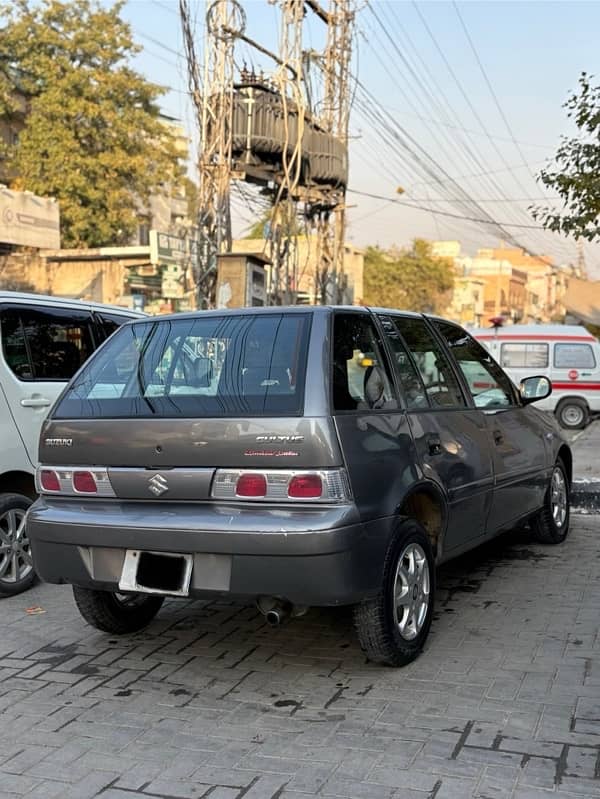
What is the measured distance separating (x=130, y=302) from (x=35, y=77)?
32.4ft

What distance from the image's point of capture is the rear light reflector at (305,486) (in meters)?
3.77

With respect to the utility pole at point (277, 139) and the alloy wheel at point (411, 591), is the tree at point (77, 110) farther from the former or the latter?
the alloy wheel at point (411, 591)

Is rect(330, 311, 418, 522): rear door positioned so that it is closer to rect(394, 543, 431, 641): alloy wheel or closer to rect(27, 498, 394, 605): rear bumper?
rect(27, 498, 394, 605): rear bumper

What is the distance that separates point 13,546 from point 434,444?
276 cm

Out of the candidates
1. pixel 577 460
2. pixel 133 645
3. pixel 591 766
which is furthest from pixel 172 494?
pixel 577 460

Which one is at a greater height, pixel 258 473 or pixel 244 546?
pixel 258 473

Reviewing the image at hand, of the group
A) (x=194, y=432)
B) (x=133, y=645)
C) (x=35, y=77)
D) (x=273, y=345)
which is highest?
(x=35, y=77)

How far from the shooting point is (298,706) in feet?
12.7

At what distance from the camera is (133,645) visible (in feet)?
15.5

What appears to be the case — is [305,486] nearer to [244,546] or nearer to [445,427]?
[244,546]

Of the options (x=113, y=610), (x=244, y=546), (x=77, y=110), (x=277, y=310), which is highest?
(x=77, y=110)

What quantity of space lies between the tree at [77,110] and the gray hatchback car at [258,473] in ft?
93.7

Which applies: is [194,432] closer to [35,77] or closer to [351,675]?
[351,675]

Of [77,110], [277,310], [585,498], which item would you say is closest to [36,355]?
[277,310]
